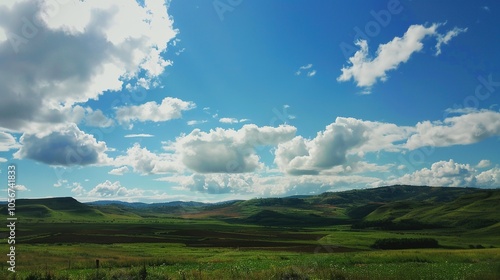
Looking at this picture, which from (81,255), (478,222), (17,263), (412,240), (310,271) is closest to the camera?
(310,271)

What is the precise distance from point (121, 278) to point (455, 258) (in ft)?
154

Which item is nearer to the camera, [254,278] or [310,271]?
[254,278]

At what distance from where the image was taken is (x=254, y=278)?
2355 cm

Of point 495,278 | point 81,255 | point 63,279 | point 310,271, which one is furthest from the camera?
point 81,255

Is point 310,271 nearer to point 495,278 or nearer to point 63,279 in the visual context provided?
point 495,278

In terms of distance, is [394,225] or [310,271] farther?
[394,225]

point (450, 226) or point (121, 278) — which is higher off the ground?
point (121, 278)

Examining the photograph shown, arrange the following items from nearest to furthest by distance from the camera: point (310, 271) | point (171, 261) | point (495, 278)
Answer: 1. point (495, 278)
2. point (310, 271)
3. point (171, 261)

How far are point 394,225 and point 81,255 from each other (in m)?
166

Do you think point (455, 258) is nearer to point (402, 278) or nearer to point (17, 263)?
point (402, 278)

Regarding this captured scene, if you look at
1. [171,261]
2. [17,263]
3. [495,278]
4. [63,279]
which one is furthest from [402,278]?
[17,263]

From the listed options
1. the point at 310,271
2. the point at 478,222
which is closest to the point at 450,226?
the point at 478,222

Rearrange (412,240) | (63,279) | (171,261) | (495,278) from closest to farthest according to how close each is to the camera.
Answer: (495,278) < (63,279) < (171,261) < (412,240)

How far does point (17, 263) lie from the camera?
156 ft
